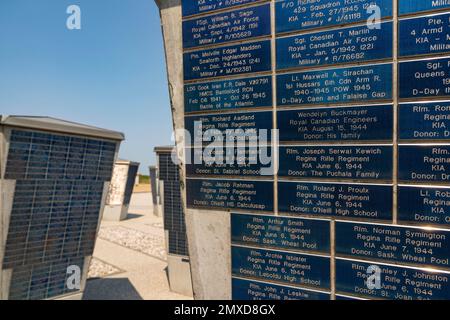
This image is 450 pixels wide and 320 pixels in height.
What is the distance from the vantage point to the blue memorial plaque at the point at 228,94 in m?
4.38

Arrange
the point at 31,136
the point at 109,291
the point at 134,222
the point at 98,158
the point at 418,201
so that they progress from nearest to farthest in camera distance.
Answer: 1. the point at 418,201
2. the point at 31,136
3. the point at 98,158
4. the point at 109,291
5. the point at 134,222

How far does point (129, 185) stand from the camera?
3036 centimetres

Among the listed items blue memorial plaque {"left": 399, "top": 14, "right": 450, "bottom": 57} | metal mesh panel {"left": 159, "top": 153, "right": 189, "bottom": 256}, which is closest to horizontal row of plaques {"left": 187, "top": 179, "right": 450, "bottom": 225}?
blue memorial plaque {"left": 399, "top": 14, "right": 450, "bottom": 57}

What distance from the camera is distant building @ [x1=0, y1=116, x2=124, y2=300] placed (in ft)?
26.7

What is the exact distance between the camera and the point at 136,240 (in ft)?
74.5

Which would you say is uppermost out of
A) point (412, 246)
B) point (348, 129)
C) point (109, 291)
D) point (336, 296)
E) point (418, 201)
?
point (348, 129)

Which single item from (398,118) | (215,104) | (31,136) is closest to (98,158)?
(31,136)

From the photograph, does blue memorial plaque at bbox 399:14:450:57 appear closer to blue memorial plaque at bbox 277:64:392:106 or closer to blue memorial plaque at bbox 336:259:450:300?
blue memorial plaque at bbox 277:64:392:106

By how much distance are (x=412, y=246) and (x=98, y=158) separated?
9.05 meters

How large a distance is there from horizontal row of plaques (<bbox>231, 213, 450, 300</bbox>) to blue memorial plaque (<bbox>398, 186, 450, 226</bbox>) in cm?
11

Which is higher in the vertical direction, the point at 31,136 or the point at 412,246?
the point at 31,136

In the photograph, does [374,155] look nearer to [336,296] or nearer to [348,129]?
[348,129]

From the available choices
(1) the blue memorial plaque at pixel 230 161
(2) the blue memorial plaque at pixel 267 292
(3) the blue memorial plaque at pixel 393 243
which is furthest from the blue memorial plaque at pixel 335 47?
(2) the blue memorial plaque at pixel 267 292

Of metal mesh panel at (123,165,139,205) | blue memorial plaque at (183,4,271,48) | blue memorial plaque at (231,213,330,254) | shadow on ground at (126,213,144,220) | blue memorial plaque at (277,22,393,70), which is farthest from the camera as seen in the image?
shadow on ground at (126,213,144,220)
